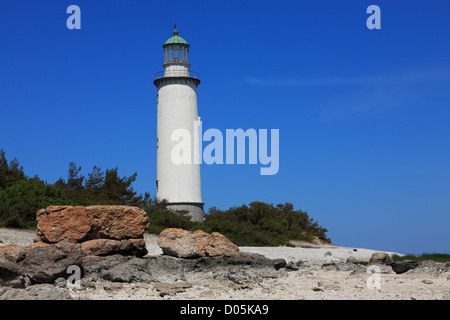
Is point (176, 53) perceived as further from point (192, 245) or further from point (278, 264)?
point (278, 264)

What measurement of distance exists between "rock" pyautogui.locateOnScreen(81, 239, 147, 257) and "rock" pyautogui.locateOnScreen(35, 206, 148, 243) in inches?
8.6

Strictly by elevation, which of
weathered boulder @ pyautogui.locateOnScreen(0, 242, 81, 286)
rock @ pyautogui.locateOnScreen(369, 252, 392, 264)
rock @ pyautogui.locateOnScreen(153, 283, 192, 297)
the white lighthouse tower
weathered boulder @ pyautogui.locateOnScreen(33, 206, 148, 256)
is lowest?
rock @ pyautogui.locateOnScreen(153, 283, 192, 297)

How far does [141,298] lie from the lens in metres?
11.2

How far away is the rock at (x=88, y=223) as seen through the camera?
13820 millimetres

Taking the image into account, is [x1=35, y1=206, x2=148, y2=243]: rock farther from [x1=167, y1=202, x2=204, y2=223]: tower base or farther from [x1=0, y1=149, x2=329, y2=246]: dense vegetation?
[x1=167, y1=202, x2=204, y2=223]: tower base

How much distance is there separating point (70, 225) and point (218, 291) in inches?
179

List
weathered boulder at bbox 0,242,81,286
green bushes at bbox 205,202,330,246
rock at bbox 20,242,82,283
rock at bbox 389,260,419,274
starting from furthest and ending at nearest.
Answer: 1. green bushes at bbox 205,202,330,246
2. rock at bbox 389,260,419,274
3. rock at bbox 20,242,82,283
4. weathered boulder at bbox 0,242,81,286

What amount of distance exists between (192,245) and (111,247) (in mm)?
2305

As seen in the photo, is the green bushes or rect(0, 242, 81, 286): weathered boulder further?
the green bushes

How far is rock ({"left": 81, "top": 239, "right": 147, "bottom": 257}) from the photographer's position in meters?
13.8

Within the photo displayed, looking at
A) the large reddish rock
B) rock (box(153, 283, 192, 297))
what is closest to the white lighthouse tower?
the large reddish rock

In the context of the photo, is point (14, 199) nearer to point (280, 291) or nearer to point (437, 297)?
point (280, 291)

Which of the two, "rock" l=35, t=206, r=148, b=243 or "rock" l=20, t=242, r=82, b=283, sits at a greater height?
"rock" l=35, t=206, r=148, b=243
